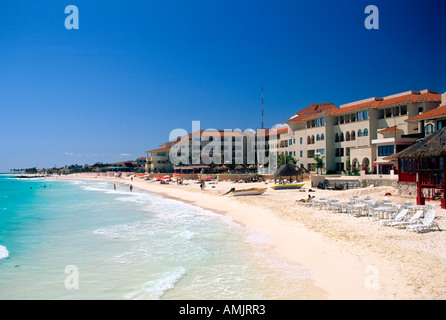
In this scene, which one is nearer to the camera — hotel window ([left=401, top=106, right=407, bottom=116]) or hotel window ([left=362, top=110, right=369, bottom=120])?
hotel window ([left=401, top=106, right=407, bottom=116])

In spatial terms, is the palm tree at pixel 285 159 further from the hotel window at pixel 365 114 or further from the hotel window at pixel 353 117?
the hotel window at pixel 365 114

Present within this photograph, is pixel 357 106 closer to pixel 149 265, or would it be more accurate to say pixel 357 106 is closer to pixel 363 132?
pixel 363 132

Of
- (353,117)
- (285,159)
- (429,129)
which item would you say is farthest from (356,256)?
(285,159)

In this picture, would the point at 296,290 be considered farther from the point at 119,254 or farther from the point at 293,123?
the point at 293,123

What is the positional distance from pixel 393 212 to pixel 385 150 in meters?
17.0

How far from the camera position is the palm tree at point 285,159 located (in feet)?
157

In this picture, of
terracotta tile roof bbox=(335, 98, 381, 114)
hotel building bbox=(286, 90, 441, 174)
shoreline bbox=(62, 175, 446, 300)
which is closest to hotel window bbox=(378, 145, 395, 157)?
hotel building bbox=(286, 90, 441, 174)

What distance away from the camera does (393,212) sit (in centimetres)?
1451

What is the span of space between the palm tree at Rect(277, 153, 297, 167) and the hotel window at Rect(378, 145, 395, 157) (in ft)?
58.3

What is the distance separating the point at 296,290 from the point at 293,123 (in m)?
45.7

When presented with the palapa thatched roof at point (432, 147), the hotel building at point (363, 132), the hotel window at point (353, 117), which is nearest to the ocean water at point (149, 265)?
the palapa thatched roof at point (432, 147)

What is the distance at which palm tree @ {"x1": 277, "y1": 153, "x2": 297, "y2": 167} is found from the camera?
47844mm

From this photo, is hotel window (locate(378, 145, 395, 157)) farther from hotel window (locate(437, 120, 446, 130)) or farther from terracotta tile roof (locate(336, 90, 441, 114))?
terracotta tile roof (locate(336, 90, 441, 114))
